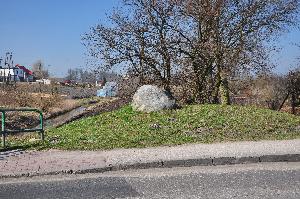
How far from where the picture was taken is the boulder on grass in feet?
52.2

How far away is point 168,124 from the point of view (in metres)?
14.0

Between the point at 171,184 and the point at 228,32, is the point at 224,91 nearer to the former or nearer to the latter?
the point at 228,32

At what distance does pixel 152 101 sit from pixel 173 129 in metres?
2.99

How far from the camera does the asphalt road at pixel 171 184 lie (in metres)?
6.52

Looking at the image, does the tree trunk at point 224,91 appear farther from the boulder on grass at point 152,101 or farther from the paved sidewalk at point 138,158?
the paved sidewalk at point 138,158

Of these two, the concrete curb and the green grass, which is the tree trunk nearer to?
the green grass

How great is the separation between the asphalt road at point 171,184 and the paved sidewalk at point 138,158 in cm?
26

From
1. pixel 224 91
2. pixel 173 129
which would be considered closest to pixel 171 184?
pixel 173 129

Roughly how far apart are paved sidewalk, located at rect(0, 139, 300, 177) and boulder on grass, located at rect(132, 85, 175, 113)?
5385mm

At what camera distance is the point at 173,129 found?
43.5 feet

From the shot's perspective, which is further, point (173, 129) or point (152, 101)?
point (152, 101)

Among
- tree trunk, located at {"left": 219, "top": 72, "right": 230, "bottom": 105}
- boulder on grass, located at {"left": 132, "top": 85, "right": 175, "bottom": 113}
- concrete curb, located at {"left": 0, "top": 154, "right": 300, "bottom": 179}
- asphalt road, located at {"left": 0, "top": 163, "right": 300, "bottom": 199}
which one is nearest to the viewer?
asphalt road, located at {"left": 0, "top": 163, "right": 300, "bottom": 199}

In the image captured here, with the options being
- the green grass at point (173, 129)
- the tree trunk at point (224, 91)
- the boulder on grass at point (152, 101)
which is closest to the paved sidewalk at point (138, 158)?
the green grass at point (173, 129)

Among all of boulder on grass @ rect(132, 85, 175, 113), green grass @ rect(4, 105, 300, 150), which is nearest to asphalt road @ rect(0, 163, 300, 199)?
green grass @ rect(4, 105, 300, 150)
